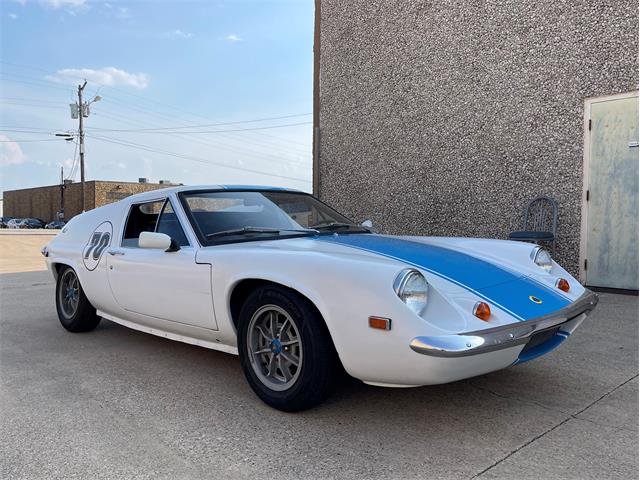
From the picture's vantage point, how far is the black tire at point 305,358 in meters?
2.64

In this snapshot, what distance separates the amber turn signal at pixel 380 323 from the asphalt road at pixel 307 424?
557 millimetres

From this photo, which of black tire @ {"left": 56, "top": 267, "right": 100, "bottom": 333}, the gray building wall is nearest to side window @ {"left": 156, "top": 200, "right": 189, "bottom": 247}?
black tire @ {"left": 56, "top": 267, "right": 100, "bottom": 333}

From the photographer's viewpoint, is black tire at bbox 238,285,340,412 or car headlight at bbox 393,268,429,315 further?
black tire at bbox 238,285,340,412

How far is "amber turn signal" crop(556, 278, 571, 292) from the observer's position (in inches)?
126

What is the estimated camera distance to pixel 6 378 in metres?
3.53

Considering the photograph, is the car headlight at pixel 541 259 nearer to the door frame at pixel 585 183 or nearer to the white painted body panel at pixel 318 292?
the white painted body panel at pixel 318 292

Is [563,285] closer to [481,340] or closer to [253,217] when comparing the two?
[481,340]

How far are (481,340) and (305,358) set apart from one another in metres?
0.87

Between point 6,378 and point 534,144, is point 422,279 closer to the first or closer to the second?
point 6,378

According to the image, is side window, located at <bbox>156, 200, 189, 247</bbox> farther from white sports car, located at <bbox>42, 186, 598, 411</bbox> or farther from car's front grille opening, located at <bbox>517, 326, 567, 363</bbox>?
car's front grille opening, located at <bbox>517, 326, 567, 363</bbox>

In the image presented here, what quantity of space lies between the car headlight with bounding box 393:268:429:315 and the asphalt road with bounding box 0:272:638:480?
0.65m

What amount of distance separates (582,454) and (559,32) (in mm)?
6375

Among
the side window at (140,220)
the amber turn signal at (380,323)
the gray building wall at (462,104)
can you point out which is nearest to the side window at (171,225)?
the side window at (140,220)

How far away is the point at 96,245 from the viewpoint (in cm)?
452
